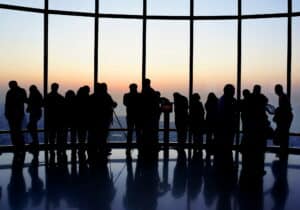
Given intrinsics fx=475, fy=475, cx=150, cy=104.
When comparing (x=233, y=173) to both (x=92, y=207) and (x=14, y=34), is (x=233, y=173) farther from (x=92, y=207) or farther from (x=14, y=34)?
(x=14, y=34)

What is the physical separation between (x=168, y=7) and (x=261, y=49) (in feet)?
8.11

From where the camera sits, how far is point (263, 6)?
10.9 meters

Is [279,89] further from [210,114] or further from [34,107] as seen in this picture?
[34,107]

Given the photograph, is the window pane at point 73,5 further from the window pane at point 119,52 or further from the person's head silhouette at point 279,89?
the person's head silhouette at point 279,89

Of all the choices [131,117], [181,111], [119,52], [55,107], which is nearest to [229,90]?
[131,117]

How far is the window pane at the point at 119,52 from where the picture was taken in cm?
1093

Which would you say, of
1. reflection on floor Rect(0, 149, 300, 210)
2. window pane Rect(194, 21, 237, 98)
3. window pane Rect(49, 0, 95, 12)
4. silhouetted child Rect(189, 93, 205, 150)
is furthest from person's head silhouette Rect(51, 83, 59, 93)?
window pane Rect(194, 21, 237, 98)

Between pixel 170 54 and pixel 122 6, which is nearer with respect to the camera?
pixel 122 6

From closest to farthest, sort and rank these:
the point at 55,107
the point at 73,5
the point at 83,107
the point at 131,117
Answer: the point at 83,107 < the point at 55,107 < the point at 131,117 < the point at 73,5

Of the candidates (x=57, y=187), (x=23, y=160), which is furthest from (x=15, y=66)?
(x=57, y=187)

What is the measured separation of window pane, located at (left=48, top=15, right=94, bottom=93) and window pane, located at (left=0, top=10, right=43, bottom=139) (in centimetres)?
28

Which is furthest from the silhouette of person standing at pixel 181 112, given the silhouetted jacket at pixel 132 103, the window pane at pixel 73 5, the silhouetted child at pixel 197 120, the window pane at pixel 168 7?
the window pane at pixel 73 5

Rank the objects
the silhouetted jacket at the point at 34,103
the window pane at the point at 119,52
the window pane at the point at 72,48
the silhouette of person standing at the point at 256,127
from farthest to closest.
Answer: the window pane at the point at 119,52 < the window pane at the point at 72,48 < the silhouetted jacket at the point at 34,103 < the silhouette of person standing at the point at 256,127

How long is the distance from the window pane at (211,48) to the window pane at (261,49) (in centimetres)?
26
